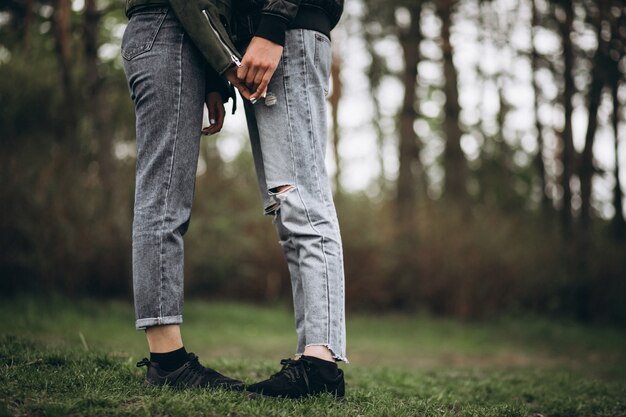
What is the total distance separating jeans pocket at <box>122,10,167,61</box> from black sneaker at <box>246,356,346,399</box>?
4.29 feet

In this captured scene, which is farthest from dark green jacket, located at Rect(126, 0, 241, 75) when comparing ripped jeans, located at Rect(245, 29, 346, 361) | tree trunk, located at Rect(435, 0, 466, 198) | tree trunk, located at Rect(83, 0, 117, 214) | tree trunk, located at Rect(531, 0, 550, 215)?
tree trunk, located at Rect(531, 0, 550, 215)

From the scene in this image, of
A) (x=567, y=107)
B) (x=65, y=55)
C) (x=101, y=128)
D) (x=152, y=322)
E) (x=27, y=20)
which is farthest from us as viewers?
(x=567, y=107)

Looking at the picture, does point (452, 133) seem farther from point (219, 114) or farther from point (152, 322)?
point (152, 322)

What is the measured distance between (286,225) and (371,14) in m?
12.7

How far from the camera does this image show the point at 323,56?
259cm

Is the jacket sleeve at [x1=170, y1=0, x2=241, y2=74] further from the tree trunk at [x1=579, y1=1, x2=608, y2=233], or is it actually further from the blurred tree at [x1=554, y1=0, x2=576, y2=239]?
the blurred tree at [x1=554, y1=0, x2=576, y2=239]

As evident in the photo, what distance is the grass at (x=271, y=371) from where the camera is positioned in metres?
2.26

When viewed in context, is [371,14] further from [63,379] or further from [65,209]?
[63,379]

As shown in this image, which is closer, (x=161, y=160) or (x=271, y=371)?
(x=161, y=160)

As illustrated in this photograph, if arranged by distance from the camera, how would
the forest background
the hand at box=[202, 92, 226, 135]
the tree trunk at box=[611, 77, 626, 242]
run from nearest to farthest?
the hand at box=[202, 92, 226, 135] < the forest background < the tree trunk at box=[611, 77, 626, 242]

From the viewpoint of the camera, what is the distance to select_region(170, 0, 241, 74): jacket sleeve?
236 cm

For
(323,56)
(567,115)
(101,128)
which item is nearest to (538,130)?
(567,115)

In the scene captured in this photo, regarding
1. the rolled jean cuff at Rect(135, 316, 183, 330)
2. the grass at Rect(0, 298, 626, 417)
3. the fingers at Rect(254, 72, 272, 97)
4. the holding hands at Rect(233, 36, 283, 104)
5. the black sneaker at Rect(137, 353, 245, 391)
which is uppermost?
the holding hands at Rect(233, 36, 283, 104)

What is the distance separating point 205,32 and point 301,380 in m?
A: 1.32
